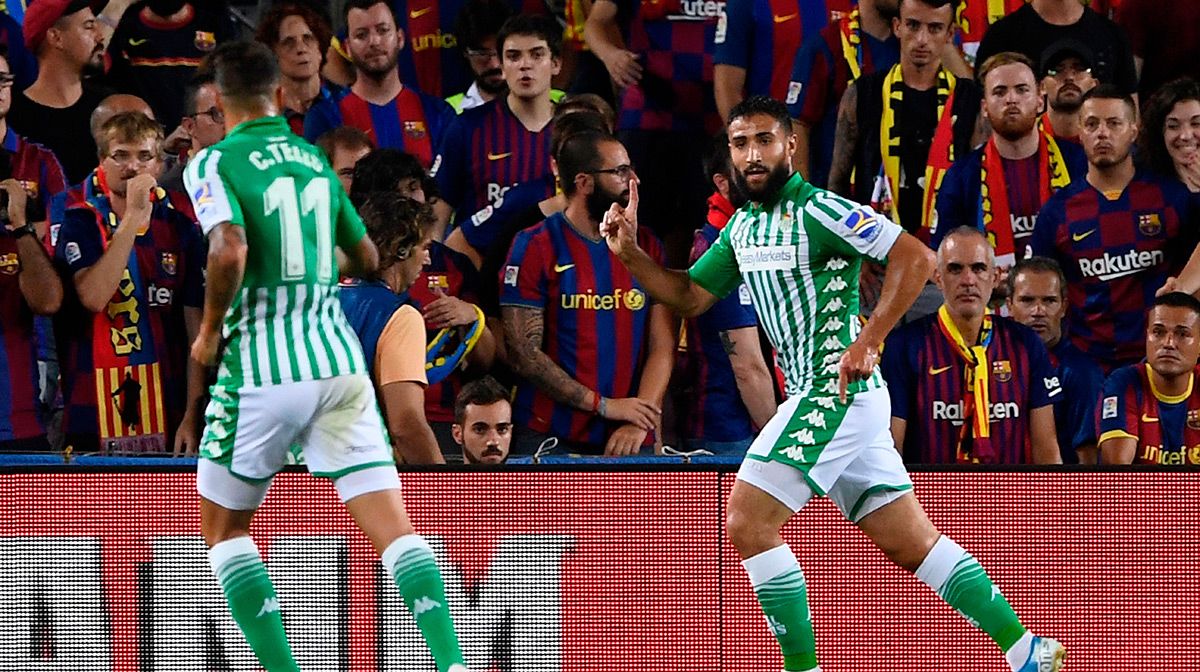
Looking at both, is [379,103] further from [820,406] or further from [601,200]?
[820,406]

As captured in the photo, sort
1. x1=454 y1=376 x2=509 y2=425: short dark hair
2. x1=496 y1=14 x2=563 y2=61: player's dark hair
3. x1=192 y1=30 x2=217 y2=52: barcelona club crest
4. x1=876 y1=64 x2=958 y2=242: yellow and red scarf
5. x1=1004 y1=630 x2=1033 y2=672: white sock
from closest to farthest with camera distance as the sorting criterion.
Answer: x1=1004 y1=630 x2=1033 y2=672: white sock, x1=454 y1=376 x2=509 y2=425: short dark hair, x1=496 y1=14 x2=563 y2=61: player's dark hair, x1=876 y1=64 x2=958 y2=242: yellow and red scarf, x1=192 y1=30 x2=217 y2=52: barcelona club crest

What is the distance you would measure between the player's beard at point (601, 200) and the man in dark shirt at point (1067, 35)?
8.12 ft

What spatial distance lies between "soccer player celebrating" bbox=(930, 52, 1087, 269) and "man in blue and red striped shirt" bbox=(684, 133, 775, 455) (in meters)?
1.27

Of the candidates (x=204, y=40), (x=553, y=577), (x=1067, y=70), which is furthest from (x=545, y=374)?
(x=1067, y=70)

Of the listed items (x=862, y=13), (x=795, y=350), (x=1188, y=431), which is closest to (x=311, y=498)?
(x=795, y=350)

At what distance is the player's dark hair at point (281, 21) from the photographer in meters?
9.65

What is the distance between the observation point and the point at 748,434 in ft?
28.3

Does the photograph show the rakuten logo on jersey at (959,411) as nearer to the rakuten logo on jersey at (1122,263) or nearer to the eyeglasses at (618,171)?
the rakuten logo on jersey at (1122,263)

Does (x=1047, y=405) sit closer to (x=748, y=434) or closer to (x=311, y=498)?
(x=748, y=434)

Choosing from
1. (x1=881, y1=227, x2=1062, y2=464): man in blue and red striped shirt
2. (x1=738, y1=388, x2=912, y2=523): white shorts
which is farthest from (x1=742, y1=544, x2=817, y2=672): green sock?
(x1=881, y1=227, x2=1062, y2=464): man in blue and red striped shirt

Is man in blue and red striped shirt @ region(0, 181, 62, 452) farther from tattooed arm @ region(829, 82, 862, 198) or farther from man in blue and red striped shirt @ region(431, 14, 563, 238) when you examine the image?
tattooed arm @ region(829, 82, 862, 198)

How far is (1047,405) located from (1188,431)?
2.16ft

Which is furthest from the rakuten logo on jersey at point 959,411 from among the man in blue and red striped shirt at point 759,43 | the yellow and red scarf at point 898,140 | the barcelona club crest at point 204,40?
the barcelona club crest at point 204,40

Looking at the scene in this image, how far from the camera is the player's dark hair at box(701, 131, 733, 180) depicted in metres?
8.58
